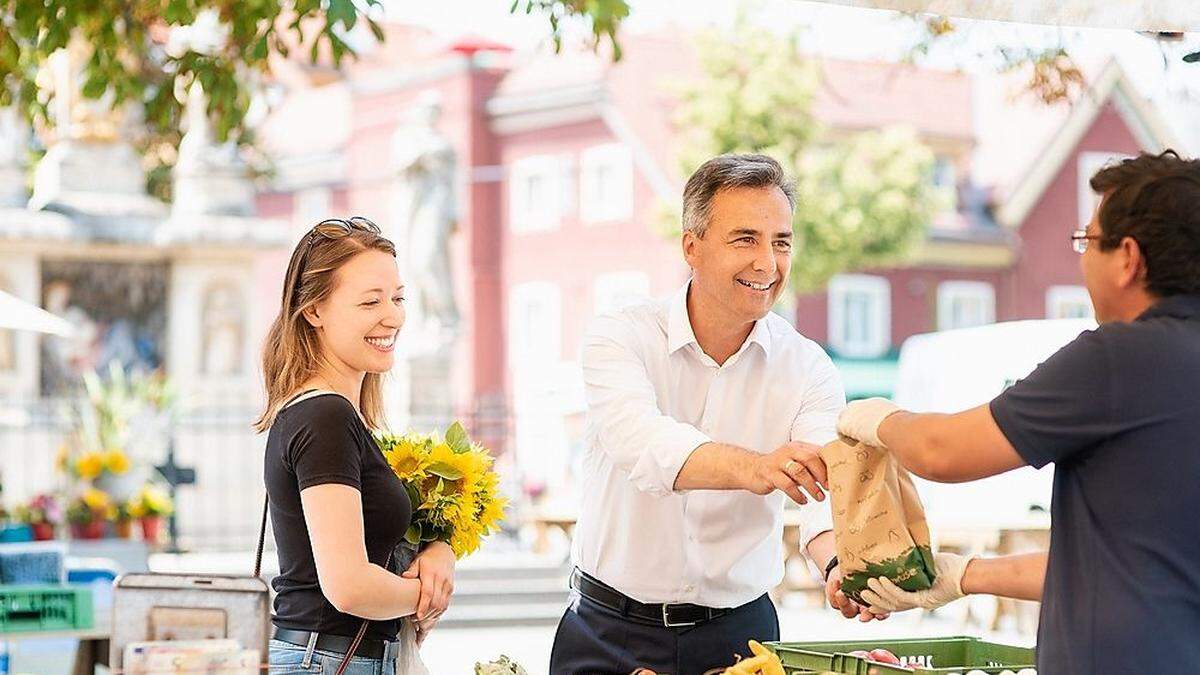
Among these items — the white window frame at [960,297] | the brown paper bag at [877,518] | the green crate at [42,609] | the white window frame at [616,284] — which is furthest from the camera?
the white window frame at [960,297]

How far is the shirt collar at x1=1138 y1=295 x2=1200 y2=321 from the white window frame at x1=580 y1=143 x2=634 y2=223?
3333 centimetres

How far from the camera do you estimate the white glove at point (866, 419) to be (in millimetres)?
3049

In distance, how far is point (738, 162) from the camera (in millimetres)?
3889

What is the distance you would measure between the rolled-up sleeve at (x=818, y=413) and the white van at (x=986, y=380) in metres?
11.2

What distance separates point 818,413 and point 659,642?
63 centimetres

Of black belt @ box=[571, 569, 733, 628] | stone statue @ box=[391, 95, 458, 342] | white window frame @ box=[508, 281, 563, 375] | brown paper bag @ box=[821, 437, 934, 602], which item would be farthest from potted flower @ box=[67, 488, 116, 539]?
white window frame @ box=[508, 281, 563, 375]

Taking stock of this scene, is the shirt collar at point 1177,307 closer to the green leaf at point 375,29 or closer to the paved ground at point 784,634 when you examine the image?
the green leaf at point 375,29

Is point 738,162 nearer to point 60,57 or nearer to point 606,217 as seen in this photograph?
point 60,57

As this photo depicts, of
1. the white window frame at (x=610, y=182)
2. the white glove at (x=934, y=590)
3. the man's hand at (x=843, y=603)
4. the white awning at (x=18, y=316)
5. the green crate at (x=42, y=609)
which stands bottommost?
the green crate at (x=42, y=609)

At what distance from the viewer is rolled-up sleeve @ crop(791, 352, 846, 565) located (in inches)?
156

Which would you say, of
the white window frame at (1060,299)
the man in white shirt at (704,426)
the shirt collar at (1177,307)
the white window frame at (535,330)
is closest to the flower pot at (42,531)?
the man in white shirt at (704,426)

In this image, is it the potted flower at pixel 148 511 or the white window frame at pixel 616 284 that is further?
the white window frame at pixel 616 284

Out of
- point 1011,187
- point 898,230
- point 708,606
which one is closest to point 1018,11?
point 708,606

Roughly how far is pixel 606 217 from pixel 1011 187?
9670 mm
